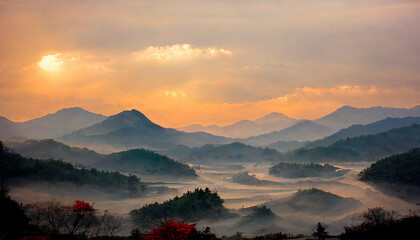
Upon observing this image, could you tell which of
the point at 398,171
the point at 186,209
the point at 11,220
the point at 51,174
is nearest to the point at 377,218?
the point at 11,220

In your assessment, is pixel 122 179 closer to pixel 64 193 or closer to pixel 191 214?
pixel 64 193

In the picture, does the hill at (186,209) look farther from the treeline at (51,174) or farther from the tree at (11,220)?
the treeline at (51,174)

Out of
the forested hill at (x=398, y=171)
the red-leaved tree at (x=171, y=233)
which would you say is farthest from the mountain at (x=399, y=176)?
the red-leaved tree at (x=171, y=233)

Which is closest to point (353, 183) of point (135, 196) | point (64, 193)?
point (135, 196)

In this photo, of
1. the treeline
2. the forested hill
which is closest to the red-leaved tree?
the treeline

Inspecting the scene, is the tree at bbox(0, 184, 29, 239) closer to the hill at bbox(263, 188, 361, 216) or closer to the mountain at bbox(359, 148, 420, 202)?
the hill at bbox(263, 188, 361, 216)

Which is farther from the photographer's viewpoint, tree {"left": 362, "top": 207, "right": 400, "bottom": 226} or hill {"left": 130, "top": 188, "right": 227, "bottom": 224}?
hill {"left": 130, "top": 188, "right": 227, "bottom": 224}
